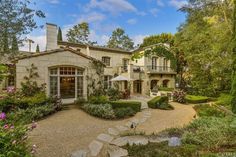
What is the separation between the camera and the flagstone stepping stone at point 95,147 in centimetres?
633

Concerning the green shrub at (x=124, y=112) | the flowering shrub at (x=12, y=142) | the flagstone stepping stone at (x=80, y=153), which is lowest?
the flagstone stepping stone at (x=80, y=153)

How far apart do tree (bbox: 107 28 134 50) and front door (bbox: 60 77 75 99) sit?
31.5 meters

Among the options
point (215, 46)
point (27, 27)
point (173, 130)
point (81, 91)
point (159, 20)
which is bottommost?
point (173, 130)

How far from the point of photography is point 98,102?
13055 millimetres

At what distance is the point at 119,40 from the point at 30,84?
35309 millimetres

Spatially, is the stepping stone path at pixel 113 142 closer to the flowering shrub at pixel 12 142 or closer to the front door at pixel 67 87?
the flowering shrub at pixel 12 142

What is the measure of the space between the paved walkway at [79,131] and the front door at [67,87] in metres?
2.35

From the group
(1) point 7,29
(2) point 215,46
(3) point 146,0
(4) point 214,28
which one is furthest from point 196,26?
(1) point 7,29

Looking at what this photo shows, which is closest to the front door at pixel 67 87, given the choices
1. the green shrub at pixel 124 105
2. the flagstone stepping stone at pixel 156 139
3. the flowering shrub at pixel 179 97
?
the green shrub at pixel 124 105

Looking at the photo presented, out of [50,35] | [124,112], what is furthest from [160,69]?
[50,35]

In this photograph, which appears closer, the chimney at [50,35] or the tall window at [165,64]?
the chimney at [50,35]

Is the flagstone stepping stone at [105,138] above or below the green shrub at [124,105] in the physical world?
below

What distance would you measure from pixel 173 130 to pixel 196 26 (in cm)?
1518

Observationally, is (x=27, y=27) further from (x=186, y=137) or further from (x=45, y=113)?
(x=186, y=137)
